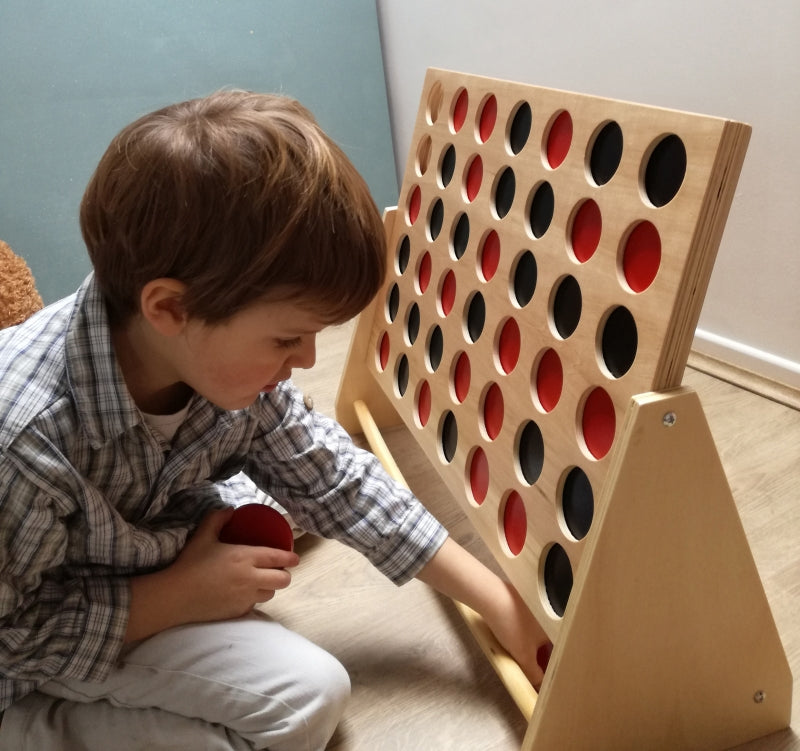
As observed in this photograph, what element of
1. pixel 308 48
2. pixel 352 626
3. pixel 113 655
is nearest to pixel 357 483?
pixel 352 626

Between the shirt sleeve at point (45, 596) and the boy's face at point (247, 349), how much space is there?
130mm

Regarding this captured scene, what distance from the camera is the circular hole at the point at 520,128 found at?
75cm

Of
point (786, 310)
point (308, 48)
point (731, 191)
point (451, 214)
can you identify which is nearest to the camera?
point (731, 191)

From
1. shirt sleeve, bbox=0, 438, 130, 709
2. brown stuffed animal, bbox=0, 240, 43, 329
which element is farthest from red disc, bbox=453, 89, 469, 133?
brown stuffed animal, bbox=0, 240, 43, 329

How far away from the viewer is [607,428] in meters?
0.58

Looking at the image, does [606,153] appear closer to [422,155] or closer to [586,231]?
[586,231]

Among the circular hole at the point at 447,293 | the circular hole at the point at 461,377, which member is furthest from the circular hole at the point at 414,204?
the circular hole at the point at 461,377

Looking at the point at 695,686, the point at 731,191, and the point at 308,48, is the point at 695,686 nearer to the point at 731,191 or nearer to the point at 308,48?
the point at 731,191

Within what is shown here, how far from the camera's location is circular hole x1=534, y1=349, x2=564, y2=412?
0.64m

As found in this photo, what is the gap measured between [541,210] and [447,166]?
242 millimetres

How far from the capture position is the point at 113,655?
25.0 inches

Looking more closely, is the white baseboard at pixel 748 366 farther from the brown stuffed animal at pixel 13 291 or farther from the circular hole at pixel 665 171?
the brown stuffed animal at pixel 13 291

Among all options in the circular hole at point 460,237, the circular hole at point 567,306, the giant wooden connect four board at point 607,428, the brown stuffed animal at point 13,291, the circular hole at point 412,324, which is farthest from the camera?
the brown stuffed animal at point 13,291

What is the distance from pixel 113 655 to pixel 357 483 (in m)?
0.27
